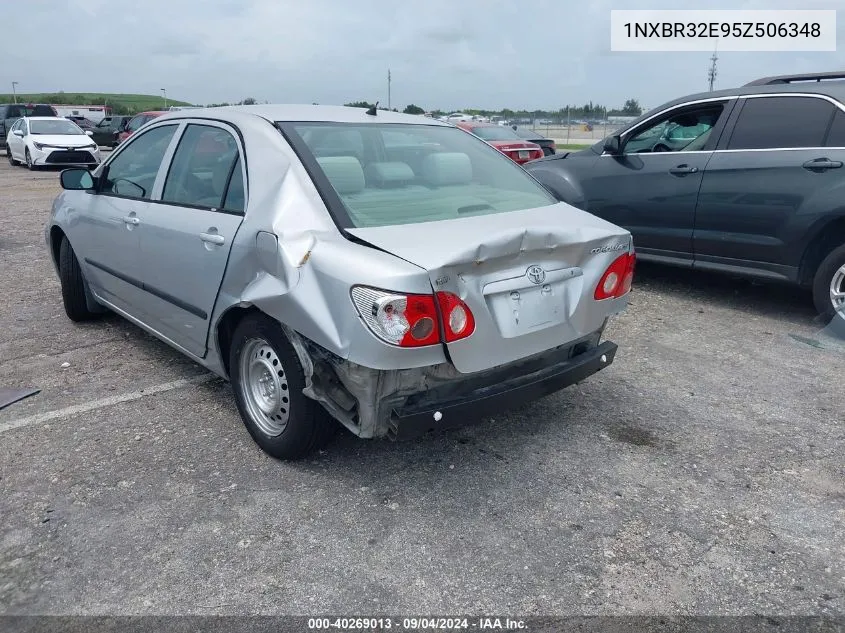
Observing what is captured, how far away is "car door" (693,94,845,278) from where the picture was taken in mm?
5410

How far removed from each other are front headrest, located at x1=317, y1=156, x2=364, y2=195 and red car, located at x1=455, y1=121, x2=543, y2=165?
9.50 meters

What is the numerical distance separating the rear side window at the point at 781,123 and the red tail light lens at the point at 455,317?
4074 millimetres

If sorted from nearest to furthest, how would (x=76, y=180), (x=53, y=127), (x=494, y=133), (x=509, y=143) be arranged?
(x=76, y=180), (x=509, y=143), (x=494, y=133), (x=53, y=127)

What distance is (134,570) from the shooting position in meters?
2.66

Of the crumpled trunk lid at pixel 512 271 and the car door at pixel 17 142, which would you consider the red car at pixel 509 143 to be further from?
the car door at pixel 17 142

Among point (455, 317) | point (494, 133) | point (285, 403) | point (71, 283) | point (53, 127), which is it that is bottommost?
point (285, 403)

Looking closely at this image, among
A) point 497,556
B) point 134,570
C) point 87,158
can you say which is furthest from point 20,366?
point 87,158

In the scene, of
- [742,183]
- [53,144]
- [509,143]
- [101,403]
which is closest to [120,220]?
[101,403]

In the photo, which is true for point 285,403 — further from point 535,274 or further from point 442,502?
point 535,274

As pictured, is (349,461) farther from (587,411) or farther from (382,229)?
(587,411)

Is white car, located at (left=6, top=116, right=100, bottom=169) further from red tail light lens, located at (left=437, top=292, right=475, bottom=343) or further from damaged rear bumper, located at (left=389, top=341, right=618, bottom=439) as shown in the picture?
red tail light lens, located at (left=437, top=292, right=475, bottom=343)

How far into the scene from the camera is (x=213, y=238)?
345 centimetres

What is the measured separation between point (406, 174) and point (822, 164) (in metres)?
3.55

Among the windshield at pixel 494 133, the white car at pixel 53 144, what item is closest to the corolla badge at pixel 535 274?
the windshield at pixel 494 133
